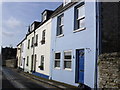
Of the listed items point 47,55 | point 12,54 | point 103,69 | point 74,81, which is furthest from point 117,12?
point 12,54

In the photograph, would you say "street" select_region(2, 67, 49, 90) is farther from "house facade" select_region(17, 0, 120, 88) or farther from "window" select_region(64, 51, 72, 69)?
"window" select_region(64, 51, 72, 69)

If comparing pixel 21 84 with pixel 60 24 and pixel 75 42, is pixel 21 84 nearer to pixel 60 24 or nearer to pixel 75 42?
pixel 75 42

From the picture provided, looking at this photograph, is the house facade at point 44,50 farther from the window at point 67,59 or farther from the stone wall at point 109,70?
the stone wall at point 109,70

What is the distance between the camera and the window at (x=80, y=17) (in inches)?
467

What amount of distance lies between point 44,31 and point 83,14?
8654 millimetres

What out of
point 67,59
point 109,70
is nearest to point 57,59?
point 67,59

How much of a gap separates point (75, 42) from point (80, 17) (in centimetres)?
169

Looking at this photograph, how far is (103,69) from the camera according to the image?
9.23 metres

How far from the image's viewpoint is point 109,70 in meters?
8.76

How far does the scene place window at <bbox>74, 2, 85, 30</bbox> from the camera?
11870mm

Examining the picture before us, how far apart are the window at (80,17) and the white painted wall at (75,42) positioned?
1.12ft

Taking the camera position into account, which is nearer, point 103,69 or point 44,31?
point 103,69

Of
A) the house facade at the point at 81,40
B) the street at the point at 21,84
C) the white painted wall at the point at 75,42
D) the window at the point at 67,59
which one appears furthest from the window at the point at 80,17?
the street at the point at 21,84

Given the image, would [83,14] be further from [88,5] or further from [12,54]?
[12,54]
